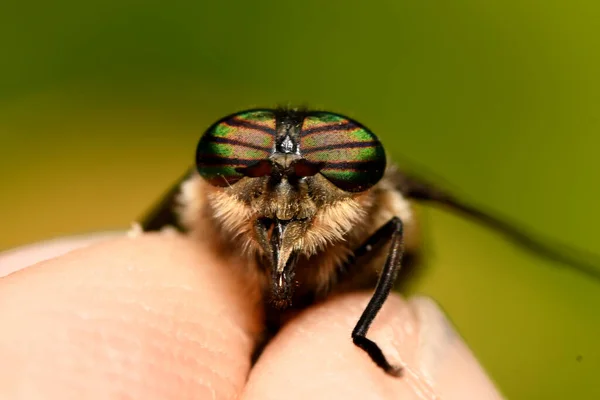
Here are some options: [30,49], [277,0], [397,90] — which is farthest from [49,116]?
[397,90]

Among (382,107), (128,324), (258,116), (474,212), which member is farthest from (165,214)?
(382,107)

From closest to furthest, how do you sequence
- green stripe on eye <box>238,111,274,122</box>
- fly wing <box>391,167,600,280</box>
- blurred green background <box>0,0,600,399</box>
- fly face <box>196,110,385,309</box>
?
fly face <box>196,110,385,309</box>
green stripe on eye <box>238,111,274,122</box>
fly wing <box>391,167,600,280</box>
blurred green background <box>0,0,600,399</box>

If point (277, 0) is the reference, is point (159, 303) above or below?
below

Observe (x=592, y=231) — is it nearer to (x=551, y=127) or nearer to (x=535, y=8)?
(x=551, y=127)

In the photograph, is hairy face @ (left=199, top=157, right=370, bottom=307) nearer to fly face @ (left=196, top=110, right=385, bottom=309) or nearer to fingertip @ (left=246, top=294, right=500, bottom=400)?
fly face @ (left=196, top=110, right=385, bottom=309)

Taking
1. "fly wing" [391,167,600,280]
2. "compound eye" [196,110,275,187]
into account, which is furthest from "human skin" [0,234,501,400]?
"fly wing" [391,167,600,280]

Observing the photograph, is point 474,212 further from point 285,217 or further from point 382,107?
point 382,107

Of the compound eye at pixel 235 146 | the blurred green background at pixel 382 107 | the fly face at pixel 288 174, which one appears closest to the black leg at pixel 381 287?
the fly face at pixel 288 174
